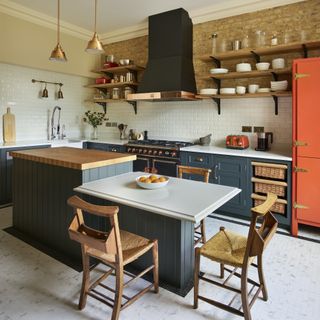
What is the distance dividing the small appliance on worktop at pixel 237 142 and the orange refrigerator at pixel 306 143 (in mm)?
976

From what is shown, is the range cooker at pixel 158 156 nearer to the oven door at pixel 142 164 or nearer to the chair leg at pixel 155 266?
the oven door at pixel 142 164

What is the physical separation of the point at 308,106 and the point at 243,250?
212 centimetres

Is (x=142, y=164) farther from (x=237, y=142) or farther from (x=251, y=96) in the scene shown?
(x=251, y=96)

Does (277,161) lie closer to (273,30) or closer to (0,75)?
(273,30)

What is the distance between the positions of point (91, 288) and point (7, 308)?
648 millimetres

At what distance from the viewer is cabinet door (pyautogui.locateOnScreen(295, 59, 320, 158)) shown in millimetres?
3203

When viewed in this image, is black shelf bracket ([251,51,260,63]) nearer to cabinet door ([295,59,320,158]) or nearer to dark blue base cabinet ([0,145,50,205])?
cabinet door ([295,59,320,158])

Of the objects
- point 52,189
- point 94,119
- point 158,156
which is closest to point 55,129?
point 94,119

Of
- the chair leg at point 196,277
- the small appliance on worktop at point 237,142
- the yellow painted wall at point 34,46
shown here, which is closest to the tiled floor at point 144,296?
the chair leg at point 196,277

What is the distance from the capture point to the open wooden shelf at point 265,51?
3.66 metres

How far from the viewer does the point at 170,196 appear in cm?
212

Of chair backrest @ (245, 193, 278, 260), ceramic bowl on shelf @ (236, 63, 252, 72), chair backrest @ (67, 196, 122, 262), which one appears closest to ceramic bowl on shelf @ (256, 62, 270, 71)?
ceramic bowl on shelf @ (236, 63, 252, 72)

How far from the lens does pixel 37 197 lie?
3.09 m

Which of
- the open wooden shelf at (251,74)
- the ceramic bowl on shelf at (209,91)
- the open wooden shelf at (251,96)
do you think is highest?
the open wooden shelf at (251,74)
